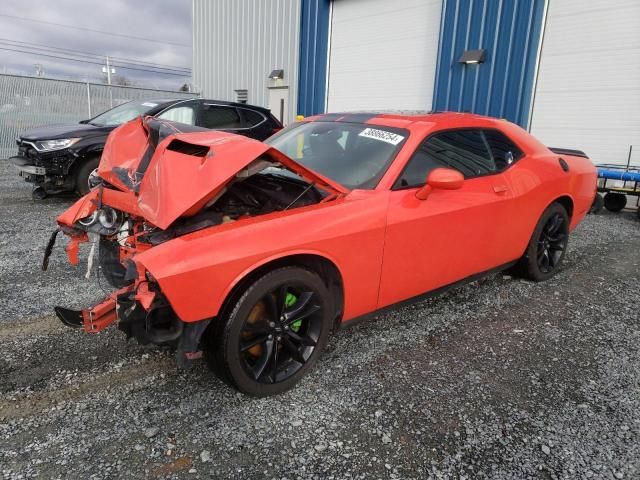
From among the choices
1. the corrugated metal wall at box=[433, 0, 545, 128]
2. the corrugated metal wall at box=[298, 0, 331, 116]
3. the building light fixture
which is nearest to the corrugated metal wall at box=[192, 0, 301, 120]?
→ the corrugated metal wall at box=[298, 0, 331, 116]

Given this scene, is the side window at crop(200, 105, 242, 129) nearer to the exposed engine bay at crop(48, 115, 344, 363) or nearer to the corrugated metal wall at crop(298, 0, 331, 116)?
the exposed engine bay at crop(48, 115, 344, 363)

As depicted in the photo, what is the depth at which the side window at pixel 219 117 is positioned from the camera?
736cm

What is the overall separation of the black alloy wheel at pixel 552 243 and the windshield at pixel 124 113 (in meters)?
6.24

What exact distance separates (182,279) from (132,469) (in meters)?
0.81

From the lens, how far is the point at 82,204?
2.81 m

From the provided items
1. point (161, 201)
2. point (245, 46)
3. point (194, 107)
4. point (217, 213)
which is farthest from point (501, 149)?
point (245, 46)

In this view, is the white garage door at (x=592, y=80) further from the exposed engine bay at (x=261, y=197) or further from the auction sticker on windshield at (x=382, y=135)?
the exposed engine bay at (x=261, y=197)

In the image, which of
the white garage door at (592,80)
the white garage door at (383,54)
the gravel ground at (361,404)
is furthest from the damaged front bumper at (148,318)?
the white garage door at (383,54)

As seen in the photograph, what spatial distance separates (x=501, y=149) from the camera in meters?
3.76

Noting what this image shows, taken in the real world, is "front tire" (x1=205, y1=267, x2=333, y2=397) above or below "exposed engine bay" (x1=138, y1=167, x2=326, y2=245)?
below

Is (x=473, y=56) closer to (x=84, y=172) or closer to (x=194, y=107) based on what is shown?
(x=194, y=107)

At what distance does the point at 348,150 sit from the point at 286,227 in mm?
1096

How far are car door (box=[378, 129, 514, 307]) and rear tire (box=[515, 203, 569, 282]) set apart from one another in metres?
0.46

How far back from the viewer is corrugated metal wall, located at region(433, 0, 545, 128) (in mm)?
9172
